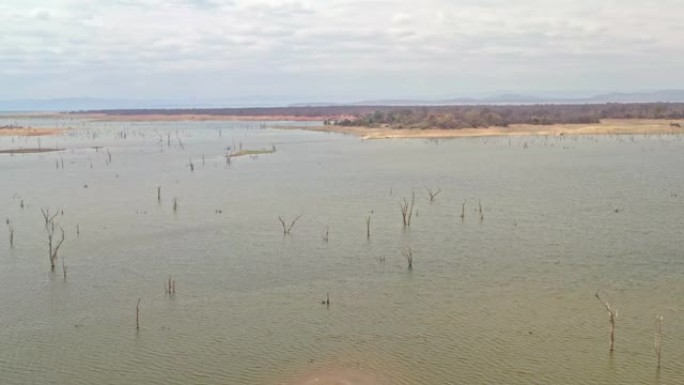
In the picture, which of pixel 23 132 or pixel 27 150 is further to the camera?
pixel 23 132

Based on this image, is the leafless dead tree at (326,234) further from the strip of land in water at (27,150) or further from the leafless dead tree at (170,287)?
the strip of land in water at (27,150)

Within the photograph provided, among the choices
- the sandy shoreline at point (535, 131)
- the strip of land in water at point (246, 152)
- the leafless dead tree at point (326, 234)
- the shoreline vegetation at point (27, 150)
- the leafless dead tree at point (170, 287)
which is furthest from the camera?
the sandy shoreline at point (535, 131)

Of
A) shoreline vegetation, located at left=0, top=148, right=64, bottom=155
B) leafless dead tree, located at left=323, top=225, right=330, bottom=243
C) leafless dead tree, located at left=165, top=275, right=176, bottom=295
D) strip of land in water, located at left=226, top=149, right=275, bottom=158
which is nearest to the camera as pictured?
leafless dead tree, located at left=165, top=275, right=176, bottom=295

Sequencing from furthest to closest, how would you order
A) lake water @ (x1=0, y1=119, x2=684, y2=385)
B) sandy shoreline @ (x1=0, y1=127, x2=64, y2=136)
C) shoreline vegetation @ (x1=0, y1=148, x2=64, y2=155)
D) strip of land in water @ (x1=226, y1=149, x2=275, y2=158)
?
sandy shoreline @ (x1=0, y1=127, x2=64, y2=136), shoreline vegetation @ (x1=0, y1=148, x2=64, y2=155), strip of land in water @ (x1=226, y1=149, x2=275, y2=158), lake water @ (x1=0, y1=119, x2=684, y2=385)

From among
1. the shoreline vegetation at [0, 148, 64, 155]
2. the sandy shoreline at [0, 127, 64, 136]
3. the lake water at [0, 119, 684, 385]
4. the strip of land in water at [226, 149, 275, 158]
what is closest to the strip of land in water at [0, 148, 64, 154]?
the shoreline vegetation at [0, 148, 64, 155]

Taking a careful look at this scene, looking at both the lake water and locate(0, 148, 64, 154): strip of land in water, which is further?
locate(0, 148, 64, 154): strip of land in water

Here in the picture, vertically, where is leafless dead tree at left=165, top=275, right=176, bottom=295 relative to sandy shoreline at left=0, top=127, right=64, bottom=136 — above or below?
below

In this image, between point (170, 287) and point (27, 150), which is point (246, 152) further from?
point (170, 287)

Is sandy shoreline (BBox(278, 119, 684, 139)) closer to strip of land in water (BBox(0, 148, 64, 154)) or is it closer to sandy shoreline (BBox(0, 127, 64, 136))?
strip of land in water (BBox(0, 148, 64, 154))

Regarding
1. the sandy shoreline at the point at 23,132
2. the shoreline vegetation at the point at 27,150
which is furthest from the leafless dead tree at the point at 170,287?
the sandy shoreline at the point at 23,132

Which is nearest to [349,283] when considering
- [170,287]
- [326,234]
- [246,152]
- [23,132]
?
[170,287]
